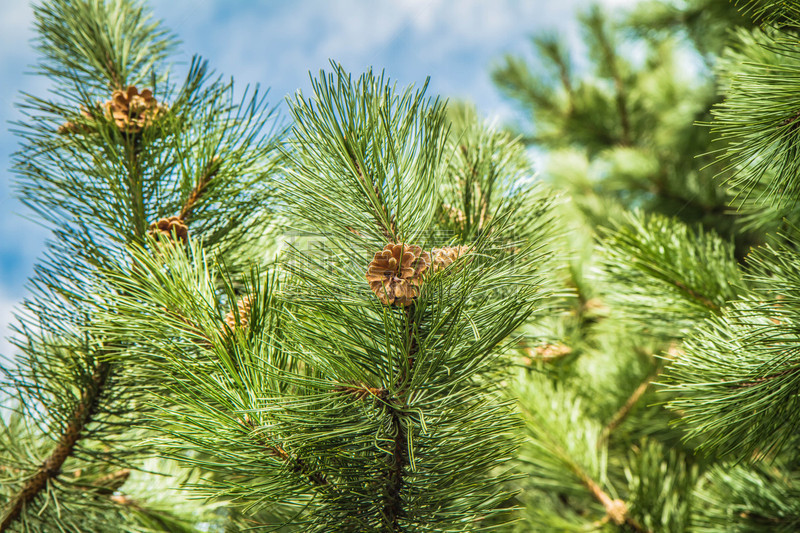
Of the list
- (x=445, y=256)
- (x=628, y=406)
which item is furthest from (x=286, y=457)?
(x=628, y=406)

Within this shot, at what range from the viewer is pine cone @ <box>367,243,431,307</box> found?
0.40 meters

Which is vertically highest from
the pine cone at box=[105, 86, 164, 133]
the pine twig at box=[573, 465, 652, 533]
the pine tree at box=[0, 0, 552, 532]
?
the pine cone at box=[105, 86, 164, 133]

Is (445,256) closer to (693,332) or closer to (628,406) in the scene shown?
(693,332)

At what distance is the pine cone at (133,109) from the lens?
0.58 metres

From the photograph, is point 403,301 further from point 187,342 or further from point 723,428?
point 723,428

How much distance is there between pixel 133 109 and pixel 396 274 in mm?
393

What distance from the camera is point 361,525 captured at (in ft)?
1.39

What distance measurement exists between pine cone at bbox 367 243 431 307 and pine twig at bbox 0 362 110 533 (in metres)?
0.35

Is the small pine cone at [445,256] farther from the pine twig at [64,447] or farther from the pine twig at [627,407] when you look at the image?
the pine twig at [627,407]

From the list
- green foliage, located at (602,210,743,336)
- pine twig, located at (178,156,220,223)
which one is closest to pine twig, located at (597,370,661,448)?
green foliage, located at (602,210,743,336)

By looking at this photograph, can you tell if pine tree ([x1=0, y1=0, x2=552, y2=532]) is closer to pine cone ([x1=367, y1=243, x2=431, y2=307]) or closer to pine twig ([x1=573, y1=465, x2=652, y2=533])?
pine cone ([x1=367, y1=243, x2=431, y2=307])

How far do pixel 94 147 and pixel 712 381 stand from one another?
0.70m

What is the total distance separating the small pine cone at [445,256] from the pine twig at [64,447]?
38 cm

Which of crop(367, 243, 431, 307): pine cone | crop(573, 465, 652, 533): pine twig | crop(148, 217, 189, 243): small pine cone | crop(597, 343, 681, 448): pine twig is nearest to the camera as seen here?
crop(367, 243, 431, 307): pine cone
